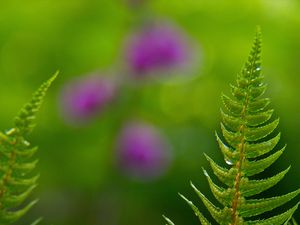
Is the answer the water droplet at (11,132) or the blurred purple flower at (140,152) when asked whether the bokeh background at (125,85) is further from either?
the water droplet at (11,132)

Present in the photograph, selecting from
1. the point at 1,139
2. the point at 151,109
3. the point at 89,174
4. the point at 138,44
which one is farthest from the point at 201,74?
the point at 1,139

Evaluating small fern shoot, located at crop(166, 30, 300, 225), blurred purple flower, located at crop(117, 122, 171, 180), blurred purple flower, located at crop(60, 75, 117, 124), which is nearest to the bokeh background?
blurred purple flower, located at crop(60, 75, 117, 124)

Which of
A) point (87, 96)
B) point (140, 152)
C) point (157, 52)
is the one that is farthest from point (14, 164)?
point (87, 96)

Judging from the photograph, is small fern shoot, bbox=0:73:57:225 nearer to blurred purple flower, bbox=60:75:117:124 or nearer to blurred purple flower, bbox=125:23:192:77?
blurred purple flower, bbox=125:23:192:77

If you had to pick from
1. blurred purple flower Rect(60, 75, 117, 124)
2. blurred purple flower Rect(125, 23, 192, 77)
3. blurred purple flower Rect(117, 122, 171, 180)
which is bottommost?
blurred purple flower Rect(117, 122, 171, 180)

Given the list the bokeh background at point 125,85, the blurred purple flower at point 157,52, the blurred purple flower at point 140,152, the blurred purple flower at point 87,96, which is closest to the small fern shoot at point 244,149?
the blurred purple flower at point 140,152

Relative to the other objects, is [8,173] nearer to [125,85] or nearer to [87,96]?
[87,96]
